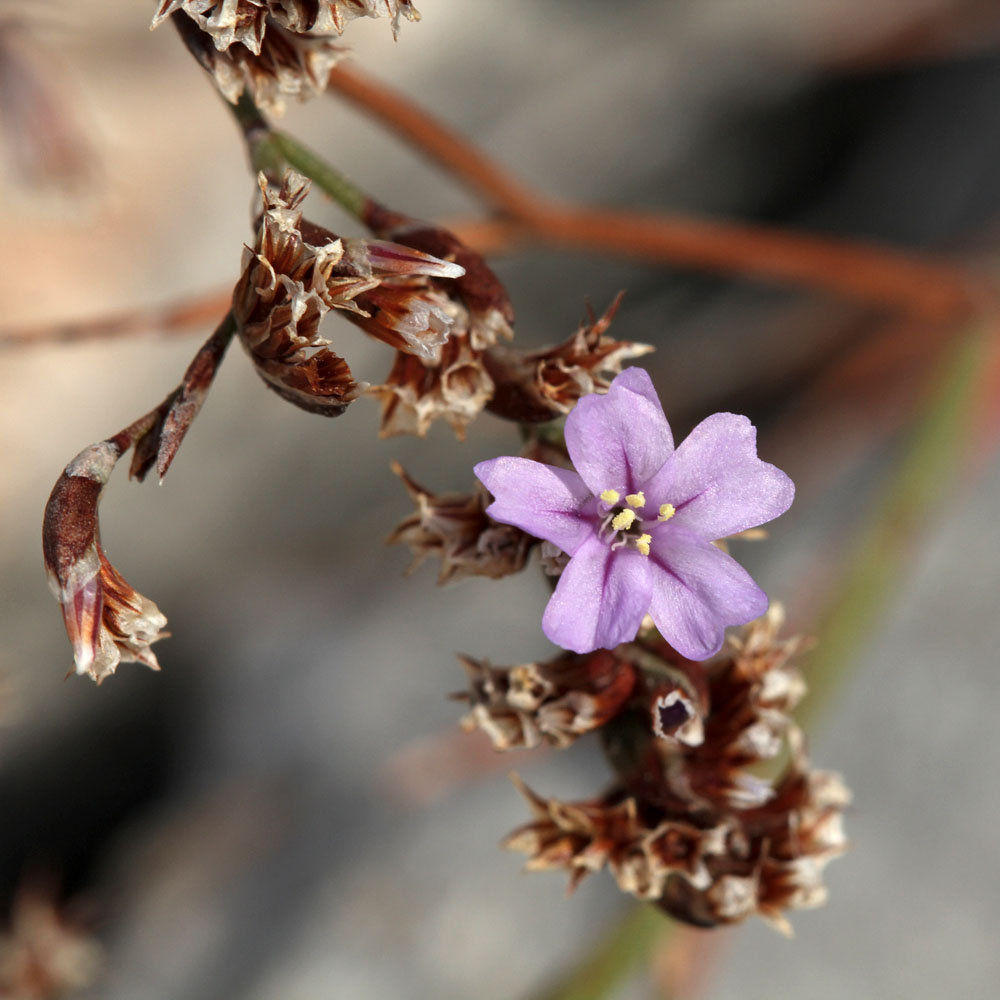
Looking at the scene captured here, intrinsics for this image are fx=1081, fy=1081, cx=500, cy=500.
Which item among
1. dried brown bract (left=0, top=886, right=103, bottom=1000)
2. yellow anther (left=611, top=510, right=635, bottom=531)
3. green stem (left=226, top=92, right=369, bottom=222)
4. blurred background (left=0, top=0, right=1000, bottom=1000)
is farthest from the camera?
blurred background (left=0, top=0, right=1000, bottom=1000)

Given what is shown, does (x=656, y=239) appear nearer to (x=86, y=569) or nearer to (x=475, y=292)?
(x=475, y=292)

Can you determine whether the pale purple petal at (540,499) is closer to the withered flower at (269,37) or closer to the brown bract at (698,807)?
the brown bract at (698,807)

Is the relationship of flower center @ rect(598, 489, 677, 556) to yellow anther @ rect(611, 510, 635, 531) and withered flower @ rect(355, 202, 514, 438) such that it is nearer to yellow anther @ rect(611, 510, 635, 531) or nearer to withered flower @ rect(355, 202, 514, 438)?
yellow anther @ rect(611, 510, 635, 531)

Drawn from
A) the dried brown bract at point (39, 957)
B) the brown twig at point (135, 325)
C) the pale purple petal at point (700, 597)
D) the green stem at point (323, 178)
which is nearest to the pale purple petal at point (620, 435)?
the pale purple petal at point (700, 597)

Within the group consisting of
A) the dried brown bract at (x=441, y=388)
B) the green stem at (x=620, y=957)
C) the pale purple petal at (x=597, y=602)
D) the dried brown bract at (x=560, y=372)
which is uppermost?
the dried brown bract at (x=441, y=388)

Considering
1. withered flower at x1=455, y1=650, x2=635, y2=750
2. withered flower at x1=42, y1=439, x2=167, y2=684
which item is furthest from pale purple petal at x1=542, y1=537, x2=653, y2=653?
withered flower at x1=42, y1=439, x2=167, y2=684

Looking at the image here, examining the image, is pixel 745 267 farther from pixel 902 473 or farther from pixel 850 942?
pixel 850 942

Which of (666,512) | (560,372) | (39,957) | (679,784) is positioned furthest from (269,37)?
(39,957)
